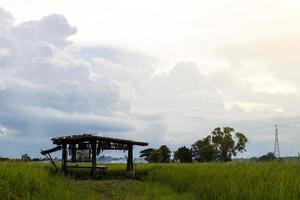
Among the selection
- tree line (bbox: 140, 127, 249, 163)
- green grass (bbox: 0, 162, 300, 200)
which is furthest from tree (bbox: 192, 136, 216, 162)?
green grass (bbox: 0, 162, 300, 200)

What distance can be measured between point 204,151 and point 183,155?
10.2ft

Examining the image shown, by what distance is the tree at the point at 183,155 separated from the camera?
64.9 metres

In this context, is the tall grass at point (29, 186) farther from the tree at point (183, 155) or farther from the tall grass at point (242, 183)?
the tree at point (183, 155)

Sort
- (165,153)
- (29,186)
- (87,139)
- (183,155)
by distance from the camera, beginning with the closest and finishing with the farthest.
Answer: (29,186)
(87,139)
(165,153)
(183,155)

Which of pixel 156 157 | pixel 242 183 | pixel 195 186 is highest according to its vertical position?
pixel 242 183

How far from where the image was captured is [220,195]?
47.3 feet

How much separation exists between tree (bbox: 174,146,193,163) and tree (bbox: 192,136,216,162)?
1.22 meters

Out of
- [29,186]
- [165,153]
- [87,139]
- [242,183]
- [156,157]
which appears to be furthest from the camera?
[165,153]

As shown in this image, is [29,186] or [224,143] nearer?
[29,186]

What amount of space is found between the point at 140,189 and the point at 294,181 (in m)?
7.58

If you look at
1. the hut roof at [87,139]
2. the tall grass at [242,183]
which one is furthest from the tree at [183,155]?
the tall grass at [242,183]

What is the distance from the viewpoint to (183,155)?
65250 millimetres

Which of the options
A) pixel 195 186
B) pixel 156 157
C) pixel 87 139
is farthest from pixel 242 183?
pixel 156 157

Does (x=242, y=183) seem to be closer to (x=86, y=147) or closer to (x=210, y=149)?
(x=86, y=147)
